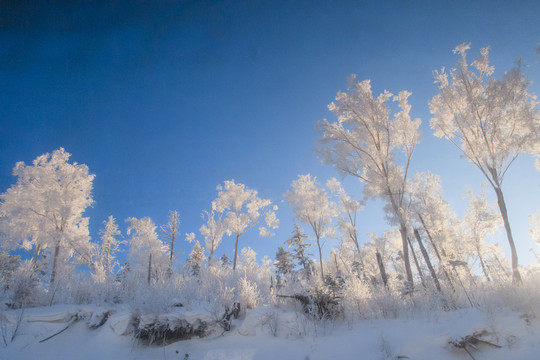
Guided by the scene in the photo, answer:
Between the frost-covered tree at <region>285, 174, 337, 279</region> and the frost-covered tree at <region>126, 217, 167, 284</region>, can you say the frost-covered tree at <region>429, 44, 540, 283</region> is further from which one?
the frost-covered tree at <region>126, 217, 167, 284</region>

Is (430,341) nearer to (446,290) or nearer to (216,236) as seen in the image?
(446,290)

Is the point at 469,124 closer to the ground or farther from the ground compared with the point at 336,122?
closer to the ground

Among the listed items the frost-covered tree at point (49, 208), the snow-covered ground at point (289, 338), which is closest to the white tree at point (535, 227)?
the snow-covered ground at point (289, 338)

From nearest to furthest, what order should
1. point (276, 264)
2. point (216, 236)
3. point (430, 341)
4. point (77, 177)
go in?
1. point (430, 341)
2. point (77, 177)
3. point (216, 236)
4. point (276, 264)

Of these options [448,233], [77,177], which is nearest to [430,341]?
[448,233]

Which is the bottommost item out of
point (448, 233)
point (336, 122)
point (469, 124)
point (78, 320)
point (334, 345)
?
point (334, 345)

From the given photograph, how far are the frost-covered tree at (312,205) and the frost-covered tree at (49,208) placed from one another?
1273 cm

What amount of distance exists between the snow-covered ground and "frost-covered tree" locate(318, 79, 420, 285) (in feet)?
17.4

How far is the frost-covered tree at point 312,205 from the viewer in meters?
16.0

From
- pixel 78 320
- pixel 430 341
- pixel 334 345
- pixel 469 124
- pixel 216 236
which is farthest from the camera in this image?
pixel 216 236

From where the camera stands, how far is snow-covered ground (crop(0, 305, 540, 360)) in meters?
3.21

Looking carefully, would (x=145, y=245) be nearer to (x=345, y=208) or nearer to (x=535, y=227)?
(x=345, y=208)

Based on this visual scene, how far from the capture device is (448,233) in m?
16.3

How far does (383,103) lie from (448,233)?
41.6 feet
